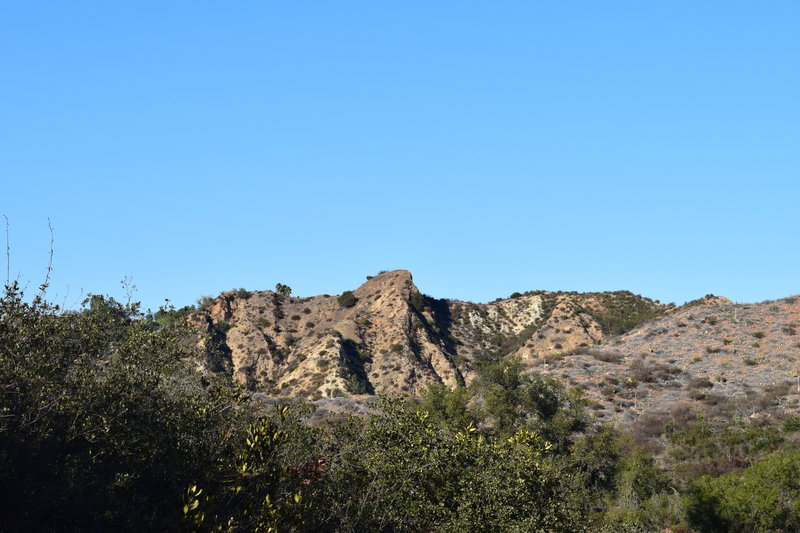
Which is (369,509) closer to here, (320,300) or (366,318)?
(366,318)

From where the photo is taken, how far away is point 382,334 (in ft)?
384

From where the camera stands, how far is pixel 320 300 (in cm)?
13450

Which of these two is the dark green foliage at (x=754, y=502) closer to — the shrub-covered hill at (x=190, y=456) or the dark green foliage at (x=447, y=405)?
the dark green foliage at (x=447, y=405)

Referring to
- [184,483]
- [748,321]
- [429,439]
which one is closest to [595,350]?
[748,321]

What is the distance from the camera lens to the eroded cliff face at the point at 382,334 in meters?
106

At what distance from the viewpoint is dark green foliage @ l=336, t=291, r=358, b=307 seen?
426ft

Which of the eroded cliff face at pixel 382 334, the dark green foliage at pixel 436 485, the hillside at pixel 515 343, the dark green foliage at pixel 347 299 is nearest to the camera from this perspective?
the dark green foliage at pixel 436 485

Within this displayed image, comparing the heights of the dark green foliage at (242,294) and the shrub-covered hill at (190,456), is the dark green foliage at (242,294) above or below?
above

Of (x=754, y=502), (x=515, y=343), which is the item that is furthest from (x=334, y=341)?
(x=754, y=502)

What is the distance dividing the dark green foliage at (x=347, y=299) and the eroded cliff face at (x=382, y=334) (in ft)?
1.23

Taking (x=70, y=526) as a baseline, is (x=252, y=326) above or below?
above

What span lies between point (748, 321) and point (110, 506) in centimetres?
8445

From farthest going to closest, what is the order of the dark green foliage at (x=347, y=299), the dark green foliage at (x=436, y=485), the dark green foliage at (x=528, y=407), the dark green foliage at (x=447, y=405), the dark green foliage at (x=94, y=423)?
the dark green foliage at (x=347, y=299), the dark green foliage at (x=447, y=405), the dark green foliage at (x=528, y=407), the dark green foliage at (x=436, y=485), the dark green foliage at (x=94, y=423)

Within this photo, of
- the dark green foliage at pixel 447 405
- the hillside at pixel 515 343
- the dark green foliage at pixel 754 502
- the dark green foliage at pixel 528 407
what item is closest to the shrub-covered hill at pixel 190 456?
the dark green foliage at pixel 754 502
